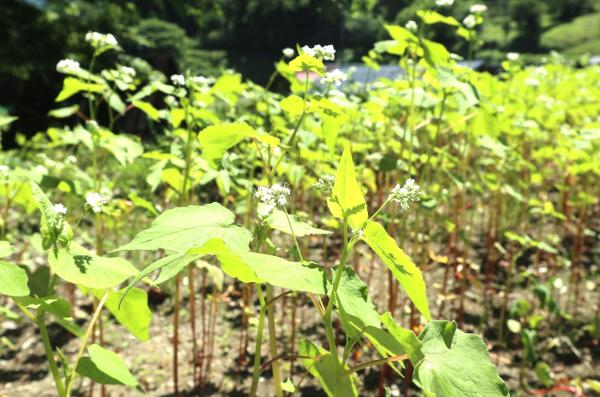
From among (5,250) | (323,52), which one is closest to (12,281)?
(5,250)

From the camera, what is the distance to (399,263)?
0.77 meters

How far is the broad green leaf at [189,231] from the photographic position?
83 centimetres

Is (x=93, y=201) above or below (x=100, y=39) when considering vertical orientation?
below

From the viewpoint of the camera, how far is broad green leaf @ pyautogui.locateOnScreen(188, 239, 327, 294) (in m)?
0.73

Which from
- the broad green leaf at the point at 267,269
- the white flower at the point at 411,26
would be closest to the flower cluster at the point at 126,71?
the white flower at the point at 411,26

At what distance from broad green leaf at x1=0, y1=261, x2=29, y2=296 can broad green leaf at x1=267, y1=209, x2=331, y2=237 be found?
1.30 feet

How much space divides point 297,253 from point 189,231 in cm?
27

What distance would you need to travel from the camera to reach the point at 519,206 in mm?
3936

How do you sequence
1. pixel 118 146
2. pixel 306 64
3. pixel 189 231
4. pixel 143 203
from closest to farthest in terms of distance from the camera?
pixel 189 231
pixel 306 64
pixel 143 203
pixel 118 146

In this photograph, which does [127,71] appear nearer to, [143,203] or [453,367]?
[143,203]

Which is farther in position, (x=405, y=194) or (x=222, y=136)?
(x=222, y=136)

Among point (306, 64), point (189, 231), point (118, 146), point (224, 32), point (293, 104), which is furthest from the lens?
point (224, 32)

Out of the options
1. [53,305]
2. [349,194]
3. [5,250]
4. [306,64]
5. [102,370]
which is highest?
[306,64]

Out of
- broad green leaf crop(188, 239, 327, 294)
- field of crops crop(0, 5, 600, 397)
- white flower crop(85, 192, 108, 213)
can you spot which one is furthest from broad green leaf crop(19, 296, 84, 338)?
broad green leaf crop(188, 239, 327, 294)
